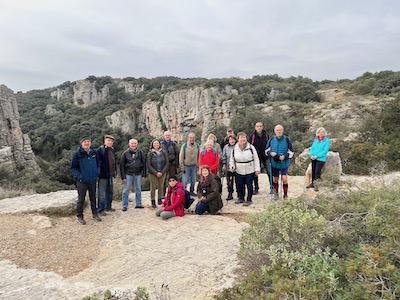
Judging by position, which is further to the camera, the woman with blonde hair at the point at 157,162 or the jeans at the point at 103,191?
the woman with blonde hair at the point at 157,162

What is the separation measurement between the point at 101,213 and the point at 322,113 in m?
22.1

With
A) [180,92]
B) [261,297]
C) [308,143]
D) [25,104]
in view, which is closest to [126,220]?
[261,297]

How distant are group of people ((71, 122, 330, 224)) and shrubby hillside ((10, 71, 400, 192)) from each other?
3.39 metres

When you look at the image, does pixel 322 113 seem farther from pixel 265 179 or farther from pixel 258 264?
pixel 258 264

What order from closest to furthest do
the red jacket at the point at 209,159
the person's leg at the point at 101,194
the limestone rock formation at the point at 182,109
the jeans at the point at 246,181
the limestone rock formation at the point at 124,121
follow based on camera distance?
the jeans at the point at 246,181, the person's leg at the point at 101,194, the red jacket at the point at 209,159, the limestone rock formation at the point at 182,109, the limestone rock formation at the point at 124,121

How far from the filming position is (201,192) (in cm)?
622

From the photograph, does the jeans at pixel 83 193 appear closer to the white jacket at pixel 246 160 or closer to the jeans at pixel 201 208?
the jeans at pixel 201 208

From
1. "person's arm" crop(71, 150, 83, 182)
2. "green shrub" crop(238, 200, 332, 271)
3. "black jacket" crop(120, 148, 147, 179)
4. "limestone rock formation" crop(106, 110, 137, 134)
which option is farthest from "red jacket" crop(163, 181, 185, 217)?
"limestone rock formation" crop(106, 110, 137, 134)

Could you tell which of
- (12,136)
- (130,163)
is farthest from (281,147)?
(12,136)

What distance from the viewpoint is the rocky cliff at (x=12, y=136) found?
72.4ft

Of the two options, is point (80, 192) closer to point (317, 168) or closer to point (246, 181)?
point (246, 181)

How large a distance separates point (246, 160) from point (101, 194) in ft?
10.7

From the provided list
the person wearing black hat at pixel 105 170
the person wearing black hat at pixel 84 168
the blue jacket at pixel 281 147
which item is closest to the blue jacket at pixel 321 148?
the blue jacket at pixel 281 147

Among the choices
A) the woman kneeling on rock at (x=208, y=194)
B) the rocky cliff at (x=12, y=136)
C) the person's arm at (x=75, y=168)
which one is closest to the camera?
the person's arm at (x=75, y=168)
